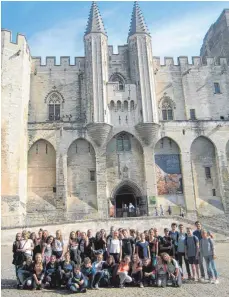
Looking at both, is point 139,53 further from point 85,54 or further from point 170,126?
point 170,126

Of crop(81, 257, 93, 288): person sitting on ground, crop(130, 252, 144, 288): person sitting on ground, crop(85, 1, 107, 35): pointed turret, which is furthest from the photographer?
crop(85, 1, 107, 35): pointed turret

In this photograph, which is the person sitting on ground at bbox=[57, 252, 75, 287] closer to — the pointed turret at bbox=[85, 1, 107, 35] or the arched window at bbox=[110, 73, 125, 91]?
the arched window at bbox=[110, 73, 125, 91]

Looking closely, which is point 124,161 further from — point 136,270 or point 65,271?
point 65,271

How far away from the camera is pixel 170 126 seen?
104 ft

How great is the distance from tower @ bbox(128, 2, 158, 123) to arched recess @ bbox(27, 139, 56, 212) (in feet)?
27.5

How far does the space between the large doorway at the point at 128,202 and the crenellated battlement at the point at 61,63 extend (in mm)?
11679

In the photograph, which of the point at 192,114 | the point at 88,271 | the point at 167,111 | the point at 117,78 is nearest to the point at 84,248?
the point at 88,271

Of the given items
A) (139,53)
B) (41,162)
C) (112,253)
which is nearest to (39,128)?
(41,162)

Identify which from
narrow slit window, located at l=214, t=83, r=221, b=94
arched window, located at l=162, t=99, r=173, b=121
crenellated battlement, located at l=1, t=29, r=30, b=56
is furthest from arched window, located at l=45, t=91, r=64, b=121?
narrow slit window, located at l=214, t=83, r=221, b=94

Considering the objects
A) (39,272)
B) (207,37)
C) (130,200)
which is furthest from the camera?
(207,37)

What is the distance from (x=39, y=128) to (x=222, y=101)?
54.6ft

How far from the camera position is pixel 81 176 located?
30.2m

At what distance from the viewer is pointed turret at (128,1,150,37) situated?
33562 mm

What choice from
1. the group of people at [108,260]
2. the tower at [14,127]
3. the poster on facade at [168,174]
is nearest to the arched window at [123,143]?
the poster on facade at [168,174]
